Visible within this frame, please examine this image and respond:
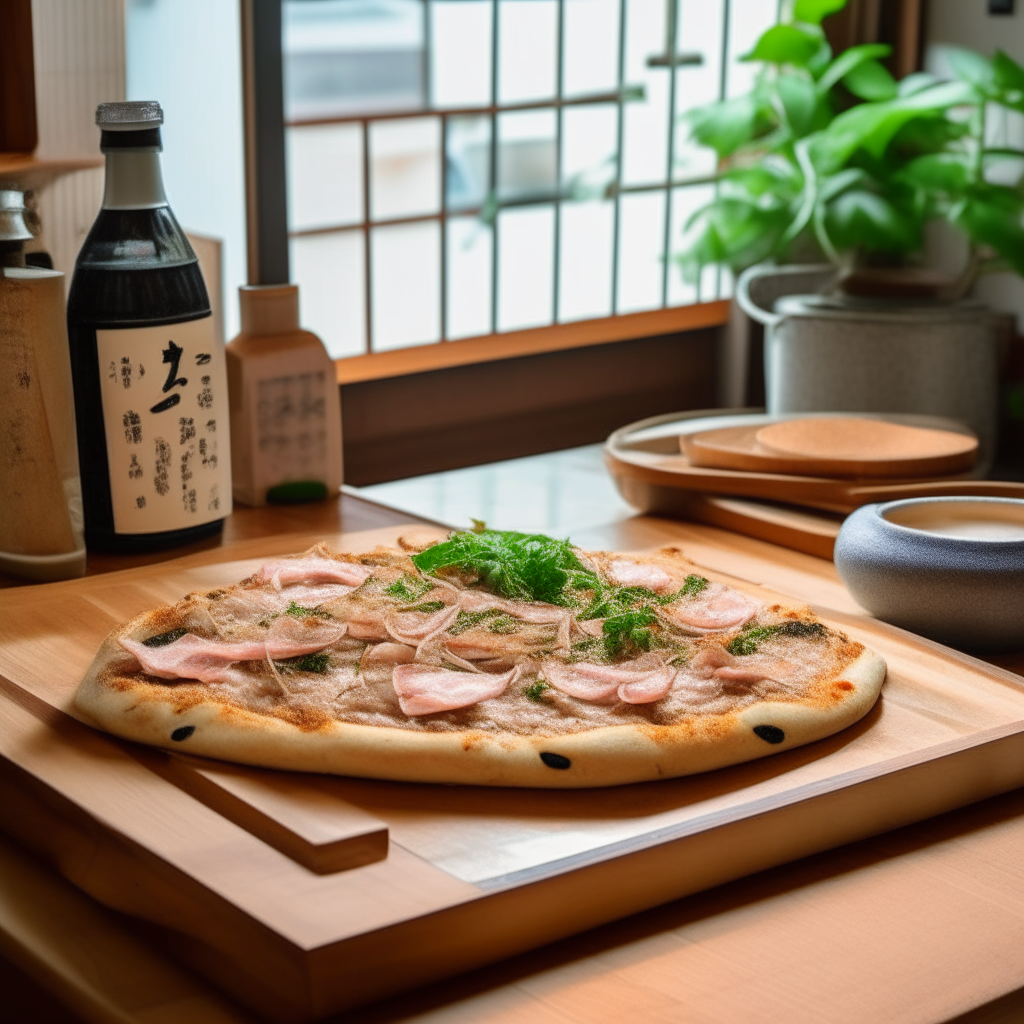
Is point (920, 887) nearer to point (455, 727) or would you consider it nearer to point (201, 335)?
point (455, 727)

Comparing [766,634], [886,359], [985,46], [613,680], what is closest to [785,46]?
[985,46]

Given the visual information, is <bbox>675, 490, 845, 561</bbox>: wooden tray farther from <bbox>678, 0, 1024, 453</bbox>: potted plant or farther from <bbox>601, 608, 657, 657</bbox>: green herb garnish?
<bbox>678, 0, 1024, 453</bbox>: potted plant

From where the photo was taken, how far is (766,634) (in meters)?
1.13

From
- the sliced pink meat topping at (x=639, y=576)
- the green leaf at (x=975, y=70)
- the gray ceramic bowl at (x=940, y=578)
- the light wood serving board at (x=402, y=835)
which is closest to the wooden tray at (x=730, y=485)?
the gray ceramic bowl at (x=940, y=578)

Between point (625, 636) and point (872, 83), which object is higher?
point (872, 83)

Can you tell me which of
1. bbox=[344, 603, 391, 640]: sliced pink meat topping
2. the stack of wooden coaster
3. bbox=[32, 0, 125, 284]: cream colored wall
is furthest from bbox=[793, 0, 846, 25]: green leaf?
bbox=[344, 603, 391, 640]: sliced pink meat topping

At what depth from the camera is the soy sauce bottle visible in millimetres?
1332

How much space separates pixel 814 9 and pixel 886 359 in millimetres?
607

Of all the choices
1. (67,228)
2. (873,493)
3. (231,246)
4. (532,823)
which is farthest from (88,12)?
(532,823)

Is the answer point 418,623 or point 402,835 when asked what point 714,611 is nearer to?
point 418,623

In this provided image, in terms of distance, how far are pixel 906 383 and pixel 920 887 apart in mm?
1280

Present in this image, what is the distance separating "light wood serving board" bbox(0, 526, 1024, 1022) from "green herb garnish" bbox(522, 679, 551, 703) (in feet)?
0.31

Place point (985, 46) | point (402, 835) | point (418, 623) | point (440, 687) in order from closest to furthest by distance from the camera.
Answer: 1. point (402, 835)
2. point (440, 687)
3. point (418, 623)
4. point (985, 46)

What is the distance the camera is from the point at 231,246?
75.2 inches
